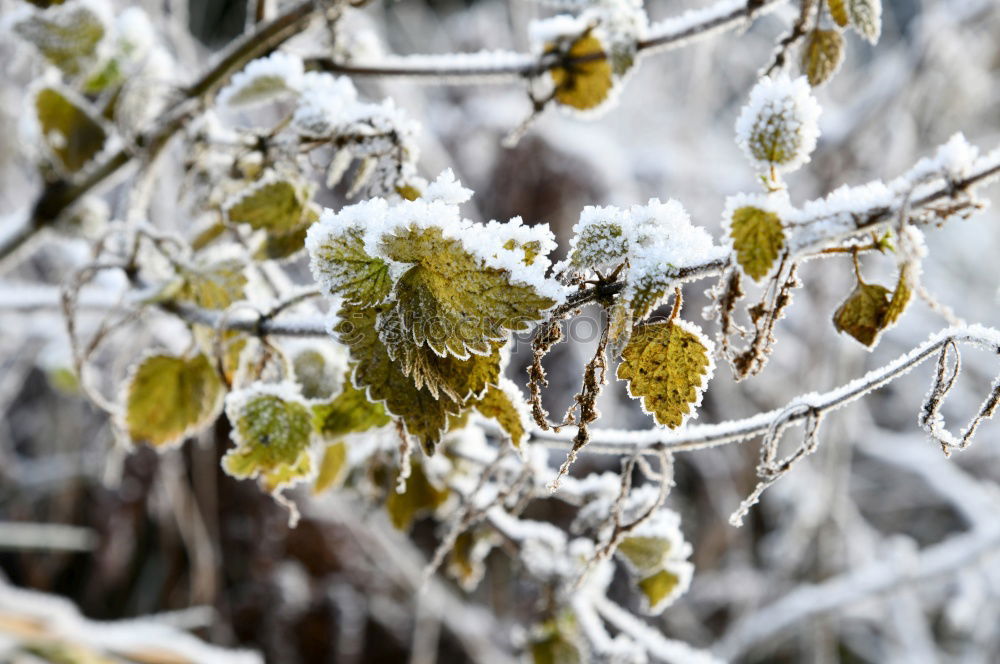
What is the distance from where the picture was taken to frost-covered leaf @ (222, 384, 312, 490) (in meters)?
0.65

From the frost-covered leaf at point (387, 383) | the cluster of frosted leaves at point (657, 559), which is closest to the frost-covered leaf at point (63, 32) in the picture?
the frost-covered leaf at point (387, 383)

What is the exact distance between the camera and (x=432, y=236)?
0.50 metres

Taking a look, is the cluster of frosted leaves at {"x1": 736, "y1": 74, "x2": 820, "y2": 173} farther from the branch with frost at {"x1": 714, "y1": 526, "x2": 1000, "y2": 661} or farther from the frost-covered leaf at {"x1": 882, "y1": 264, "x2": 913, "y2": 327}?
the branch with frost at {"x1": 714, "y1": 526, "x2": 1000, "y2": 661}

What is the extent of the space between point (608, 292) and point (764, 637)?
1.52 metres

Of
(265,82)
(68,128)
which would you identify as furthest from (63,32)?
(265,82)

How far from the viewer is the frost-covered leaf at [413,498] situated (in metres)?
0.87

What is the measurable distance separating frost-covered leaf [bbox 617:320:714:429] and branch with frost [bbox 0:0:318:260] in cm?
52

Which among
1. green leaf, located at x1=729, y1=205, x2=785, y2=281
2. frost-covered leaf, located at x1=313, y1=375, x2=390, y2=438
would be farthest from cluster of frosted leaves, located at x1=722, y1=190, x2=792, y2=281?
frost-covered leaf, located at x1=313, y1=375, x2=390, y2=438

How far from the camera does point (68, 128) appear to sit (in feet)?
3.15

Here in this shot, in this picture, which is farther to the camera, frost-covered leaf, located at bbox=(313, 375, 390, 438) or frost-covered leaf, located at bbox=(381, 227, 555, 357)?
frost-covered leaf, located at bbox=(313, 375, 390, 438)

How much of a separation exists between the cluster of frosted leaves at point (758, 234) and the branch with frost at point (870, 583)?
1360mm

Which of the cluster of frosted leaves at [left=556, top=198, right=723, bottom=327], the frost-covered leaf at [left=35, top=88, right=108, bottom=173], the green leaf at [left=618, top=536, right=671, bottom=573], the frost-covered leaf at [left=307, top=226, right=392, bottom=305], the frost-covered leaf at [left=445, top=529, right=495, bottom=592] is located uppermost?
the frost-covered leaf at [left=35, top=88, right=108, bottom=173]

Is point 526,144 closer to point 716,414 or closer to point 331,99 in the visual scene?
point 716,414

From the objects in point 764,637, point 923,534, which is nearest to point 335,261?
point 764,637
